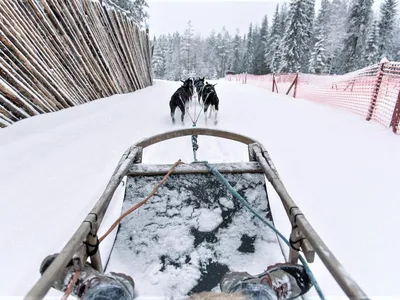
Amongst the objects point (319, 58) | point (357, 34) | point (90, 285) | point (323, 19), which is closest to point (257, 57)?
point (323, 19)

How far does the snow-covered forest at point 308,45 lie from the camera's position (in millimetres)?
32656

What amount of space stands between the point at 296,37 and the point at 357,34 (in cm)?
703

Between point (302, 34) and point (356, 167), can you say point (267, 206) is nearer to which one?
point (356, 167)

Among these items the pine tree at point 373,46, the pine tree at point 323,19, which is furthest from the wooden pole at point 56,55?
the pine tree at point 323,19

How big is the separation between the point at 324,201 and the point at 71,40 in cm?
671

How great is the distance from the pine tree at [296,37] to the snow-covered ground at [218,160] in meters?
30.4

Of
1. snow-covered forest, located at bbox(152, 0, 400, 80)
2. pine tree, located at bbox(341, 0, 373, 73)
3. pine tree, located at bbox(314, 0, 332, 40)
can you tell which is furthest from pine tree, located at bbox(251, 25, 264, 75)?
pine tree, located at bbox(341, 0, 373, 73)

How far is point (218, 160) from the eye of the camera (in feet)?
13.9

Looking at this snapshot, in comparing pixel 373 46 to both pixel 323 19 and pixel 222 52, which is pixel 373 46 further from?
pixel 222 52

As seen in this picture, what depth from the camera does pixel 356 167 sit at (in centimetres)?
371

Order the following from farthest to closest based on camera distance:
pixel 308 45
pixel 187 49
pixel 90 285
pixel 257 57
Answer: pixel 187 49
pixel 257 57
pixel 308 45
pixel 90 285

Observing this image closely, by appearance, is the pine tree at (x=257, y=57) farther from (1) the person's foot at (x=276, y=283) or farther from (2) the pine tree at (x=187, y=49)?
(1) the person's foot at (x=276, y=283)

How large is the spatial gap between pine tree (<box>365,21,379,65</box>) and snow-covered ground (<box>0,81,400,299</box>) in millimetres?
34744

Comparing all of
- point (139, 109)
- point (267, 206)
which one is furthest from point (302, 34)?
point (267, 206)
